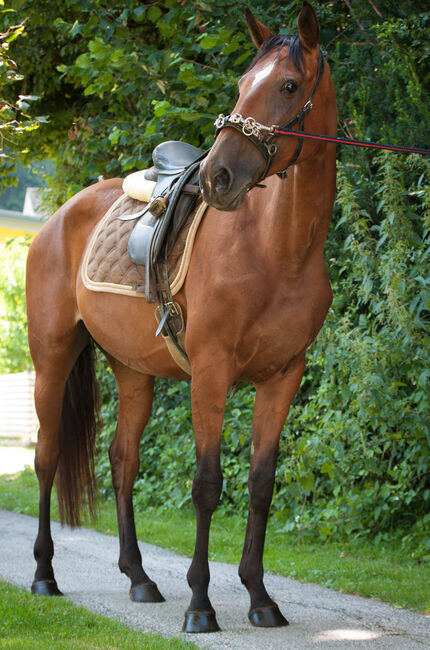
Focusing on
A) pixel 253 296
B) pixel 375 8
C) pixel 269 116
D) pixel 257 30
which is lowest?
pixel 253 296

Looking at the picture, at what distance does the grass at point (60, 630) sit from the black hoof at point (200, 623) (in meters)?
0.17

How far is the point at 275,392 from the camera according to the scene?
12.4 ft

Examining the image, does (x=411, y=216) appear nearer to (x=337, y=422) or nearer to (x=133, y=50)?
(x=337, y=422)

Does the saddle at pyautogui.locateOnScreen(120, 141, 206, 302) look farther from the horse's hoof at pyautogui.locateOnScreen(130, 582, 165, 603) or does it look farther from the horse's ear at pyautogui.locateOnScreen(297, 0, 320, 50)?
the horse's hoof at pyautogui.locateOnScreen(130, 582, 165, 603)

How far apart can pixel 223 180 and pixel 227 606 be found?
2.17 metres

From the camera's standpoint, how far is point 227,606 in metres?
3.98

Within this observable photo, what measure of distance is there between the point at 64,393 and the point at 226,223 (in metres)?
1.87

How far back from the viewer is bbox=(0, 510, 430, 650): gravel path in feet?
10.9

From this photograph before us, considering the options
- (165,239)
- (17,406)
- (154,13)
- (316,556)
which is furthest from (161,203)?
(17,406)

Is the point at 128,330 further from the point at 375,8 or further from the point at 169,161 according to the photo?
the point at 375,8

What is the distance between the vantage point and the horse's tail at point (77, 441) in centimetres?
495

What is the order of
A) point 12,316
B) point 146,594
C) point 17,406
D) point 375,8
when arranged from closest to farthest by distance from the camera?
1. point 146,594
2. point 375,8
3. point 17,406
4. point 12,316

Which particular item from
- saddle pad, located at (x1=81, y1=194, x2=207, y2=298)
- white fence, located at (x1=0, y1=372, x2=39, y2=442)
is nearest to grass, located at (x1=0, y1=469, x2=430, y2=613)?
saddle pad, located at (x1=81, y1=194, x2=207, y2=298)

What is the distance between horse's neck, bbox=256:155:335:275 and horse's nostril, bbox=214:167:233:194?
0.49m
